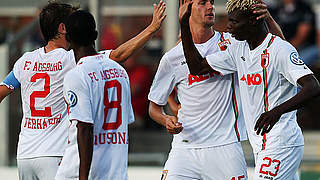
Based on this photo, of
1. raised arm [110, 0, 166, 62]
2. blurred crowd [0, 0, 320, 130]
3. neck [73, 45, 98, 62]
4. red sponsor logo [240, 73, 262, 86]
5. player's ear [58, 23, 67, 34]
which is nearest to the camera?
neck [73, 45, 98, 62]

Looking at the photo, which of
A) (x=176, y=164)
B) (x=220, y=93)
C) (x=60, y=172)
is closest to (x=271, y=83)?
(x=220, y=93)

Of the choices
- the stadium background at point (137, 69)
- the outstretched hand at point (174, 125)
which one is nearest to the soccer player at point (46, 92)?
the outstretched hand at point (174, 125)

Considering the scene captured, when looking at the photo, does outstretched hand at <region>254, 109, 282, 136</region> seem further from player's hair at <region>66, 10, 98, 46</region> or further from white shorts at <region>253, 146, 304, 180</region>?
player's hair at <region>66, 10, 98, 46</region>

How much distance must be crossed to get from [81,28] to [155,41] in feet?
21.3

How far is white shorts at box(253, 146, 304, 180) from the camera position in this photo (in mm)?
5562

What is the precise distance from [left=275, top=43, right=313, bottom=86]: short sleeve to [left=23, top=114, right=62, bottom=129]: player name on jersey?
1.76 metres

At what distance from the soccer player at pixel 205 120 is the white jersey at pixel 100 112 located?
2.76 ft

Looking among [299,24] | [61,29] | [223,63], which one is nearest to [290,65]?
[223,63]

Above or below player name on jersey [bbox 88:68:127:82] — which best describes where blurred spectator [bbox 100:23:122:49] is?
below

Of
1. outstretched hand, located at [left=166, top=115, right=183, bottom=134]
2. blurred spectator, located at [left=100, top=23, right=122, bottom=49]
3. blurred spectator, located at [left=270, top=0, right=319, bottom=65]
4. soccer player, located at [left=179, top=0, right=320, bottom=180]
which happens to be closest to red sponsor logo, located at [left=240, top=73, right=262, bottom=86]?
soccer player, located at [left=179, top=0, right=320, bottom=180]

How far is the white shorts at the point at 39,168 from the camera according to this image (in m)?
6.12

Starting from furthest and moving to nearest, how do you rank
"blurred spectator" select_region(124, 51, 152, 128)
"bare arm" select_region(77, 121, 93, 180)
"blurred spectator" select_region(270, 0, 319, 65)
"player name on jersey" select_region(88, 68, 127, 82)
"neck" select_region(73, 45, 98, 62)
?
"blurred spectator" select_region(124, 51, 152, 128), "blurred spectator" select_region(270, 0, 319, 65), "neck" select_region(73, 45, 98, 62), "player name on jersey" select_region(88, 68, 127, 82), "bare arm" select_region(77, 121, 93, 180)

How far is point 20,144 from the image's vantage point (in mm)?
6270

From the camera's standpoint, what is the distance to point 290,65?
5480 millimetres
